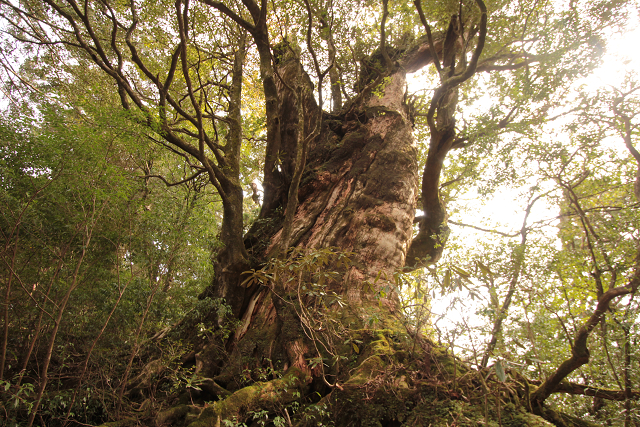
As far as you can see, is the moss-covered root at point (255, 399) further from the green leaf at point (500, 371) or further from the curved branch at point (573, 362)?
the curved branch at point (573, 362)

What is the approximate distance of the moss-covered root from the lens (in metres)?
2.43

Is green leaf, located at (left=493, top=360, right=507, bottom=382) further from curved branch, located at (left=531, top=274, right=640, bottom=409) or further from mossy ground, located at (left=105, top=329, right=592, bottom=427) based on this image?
curved branch, located at (left=531, top=274, right=640, bottom=409)

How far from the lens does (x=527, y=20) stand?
5188 millimetres

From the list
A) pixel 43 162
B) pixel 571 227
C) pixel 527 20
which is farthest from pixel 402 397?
pixel 527 20

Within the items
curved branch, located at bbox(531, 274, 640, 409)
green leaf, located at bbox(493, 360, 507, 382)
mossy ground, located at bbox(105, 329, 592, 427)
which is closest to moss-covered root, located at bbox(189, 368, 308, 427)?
mossy ground, located at bbox(105, 329, 592, 427)

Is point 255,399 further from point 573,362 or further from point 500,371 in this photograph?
point 573,362

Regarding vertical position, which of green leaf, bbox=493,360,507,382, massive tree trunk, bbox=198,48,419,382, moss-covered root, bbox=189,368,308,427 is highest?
massive tree trunk, bbox=198,48,419,382

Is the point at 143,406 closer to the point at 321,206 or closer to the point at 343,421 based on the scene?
the point at 343,421

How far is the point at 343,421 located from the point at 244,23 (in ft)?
16.1

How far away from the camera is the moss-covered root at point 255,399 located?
243cm

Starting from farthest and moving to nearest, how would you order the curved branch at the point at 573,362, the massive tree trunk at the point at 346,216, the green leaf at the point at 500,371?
1. the massive tree trunk at the point at 346,216
2. the curved branch at the point at 573,362
3. the green leaf at the point at 500,371

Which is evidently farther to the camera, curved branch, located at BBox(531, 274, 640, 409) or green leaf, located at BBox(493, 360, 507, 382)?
curved branch, located at BBox(531, 274, 640, 409)

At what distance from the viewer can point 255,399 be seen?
265 centimetres

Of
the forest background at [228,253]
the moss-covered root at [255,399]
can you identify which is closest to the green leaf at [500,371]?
the forest background at [228,253]
